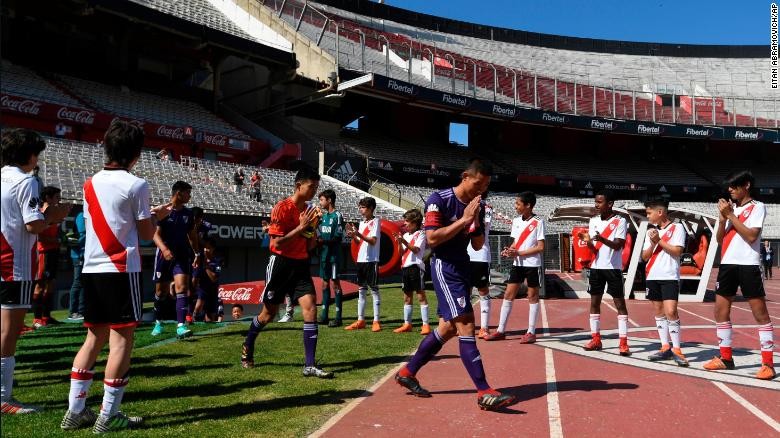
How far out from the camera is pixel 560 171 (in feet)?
142

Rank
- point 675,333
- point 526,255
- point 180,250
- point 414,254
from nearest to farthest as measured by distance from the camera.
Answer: point 675,333
point 180,250
point 526,255
point 414,254

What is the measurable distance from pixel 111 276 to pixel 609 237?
597 cm

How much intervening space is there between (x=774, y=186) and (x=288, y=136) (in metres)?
39.5

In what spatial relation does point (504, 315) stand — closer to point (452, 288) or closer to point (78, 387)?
point (452, 288)

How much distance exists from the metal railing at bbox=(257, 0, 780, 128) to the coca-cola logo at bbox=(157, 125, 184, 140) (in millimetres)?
11631

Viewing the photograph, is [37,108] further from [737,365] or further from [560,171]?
[560,171]

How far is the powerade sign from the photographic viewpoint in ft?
107

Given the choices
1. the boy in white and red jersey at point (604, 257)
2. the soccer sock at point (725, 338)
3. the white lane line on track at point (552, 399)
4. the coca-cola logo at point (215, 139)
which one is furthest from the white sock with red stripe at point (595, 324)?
the coca-cola logo at point (215, 139)

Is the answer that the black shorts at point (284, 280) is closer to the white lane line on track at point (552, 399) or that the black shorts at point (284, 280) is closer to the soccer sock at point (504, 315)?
the white lane line on track at point (552, 399)

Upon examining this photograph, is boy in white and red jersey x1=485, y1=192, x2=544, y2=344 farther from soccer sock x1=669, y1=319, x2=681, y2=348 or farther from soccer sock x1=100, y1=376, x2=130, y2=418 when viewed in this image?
soccer sock x1=100, y1=376, x2=130, y2=418

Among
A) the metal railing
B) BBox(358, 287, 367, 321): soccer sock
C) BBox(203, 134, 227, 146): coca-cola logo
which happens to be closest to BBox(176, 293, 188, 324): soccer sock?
BBox(358, 287, 367, 321): soccer sock

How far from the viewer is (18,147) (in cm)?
408

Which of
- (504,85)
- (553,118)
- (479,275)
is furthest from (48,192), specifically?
(504,85)

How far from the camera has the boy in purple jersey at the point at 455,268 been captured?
447 centimetres
